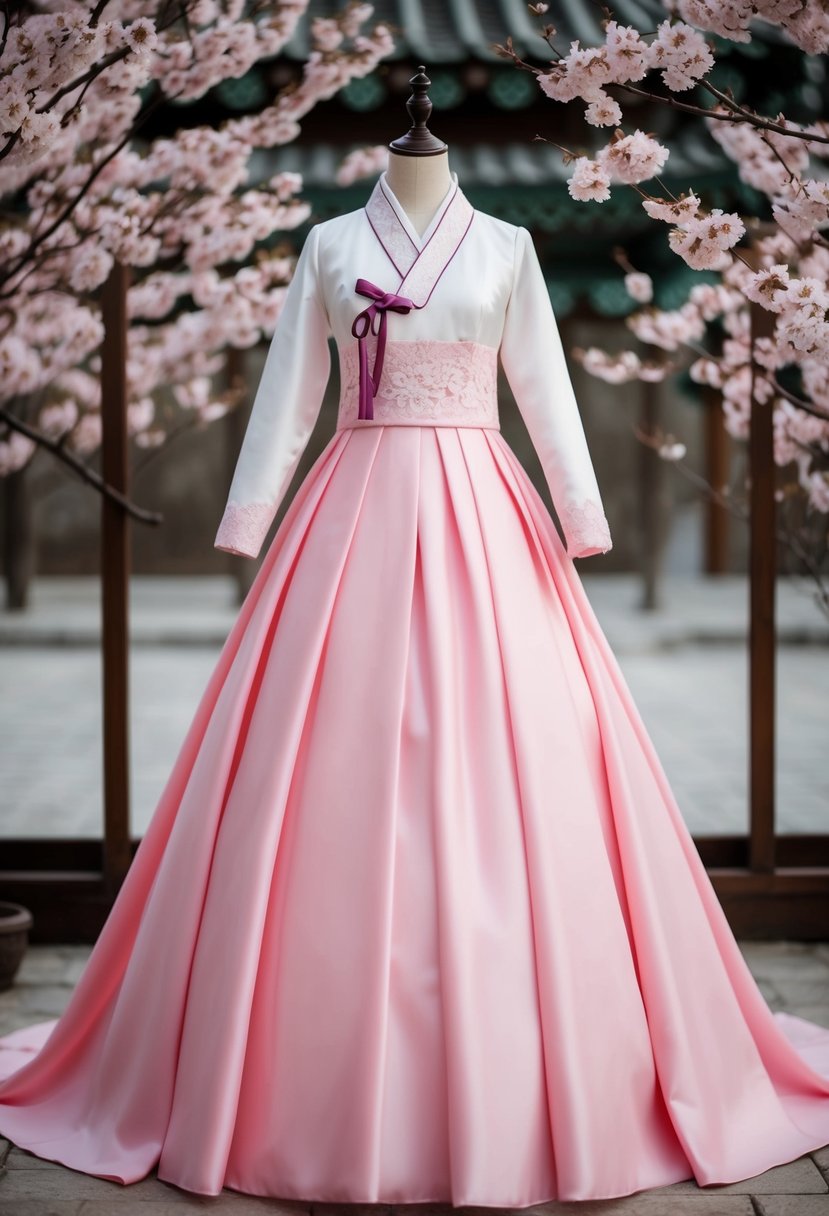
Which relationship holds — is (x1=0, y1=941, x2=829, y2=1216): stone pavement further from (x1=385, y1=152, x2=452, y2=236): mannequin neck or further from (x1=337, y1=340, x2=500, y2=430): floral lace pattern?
(x1=385, y1=152, x2=452, y2=236): mannequin neck

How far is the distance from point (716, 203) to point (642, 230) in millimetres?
769

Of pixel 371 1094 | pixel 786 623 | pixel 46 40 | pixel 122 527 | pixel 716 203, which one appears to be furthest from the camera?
pixel 786 623

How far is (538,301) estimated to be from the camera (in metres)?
2.31

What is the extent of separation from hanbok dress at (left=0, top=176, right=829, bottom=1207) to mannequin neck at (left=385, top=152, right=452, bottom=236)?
3cm

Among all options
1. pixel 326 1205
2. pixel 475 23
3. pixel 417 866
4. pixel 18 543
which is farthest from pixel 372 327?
pixel 18 543

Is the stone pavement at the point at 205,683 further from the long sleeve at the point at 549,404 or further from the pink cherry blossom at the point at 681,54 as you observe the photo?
the pink cherry blossom at the point at 681,54

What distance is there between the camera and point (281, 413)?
90.3 inches

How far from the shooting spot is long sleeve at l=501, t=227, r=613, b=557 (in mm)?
2240

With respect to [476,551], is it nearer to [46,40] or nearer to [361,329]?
[361,329]

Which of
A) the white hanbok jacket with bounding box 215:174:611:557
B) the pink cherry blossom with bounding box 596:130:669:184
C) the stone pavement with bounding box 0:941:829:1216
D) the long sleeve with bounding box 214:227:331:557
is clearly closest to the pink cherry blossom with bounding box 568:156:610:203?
the pink cherry blossom with bounding box 596:130:669:184

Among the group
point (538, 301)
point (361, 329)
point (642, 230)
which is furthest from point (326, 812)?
point (642, 230)

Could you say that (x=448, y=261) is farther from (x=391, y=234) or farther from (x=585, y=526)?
(x=585, y=526)

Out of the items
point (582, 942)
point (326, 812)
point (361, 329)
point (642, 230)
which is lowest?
point (582, 942)

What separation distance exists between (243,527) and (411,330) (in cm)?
45
